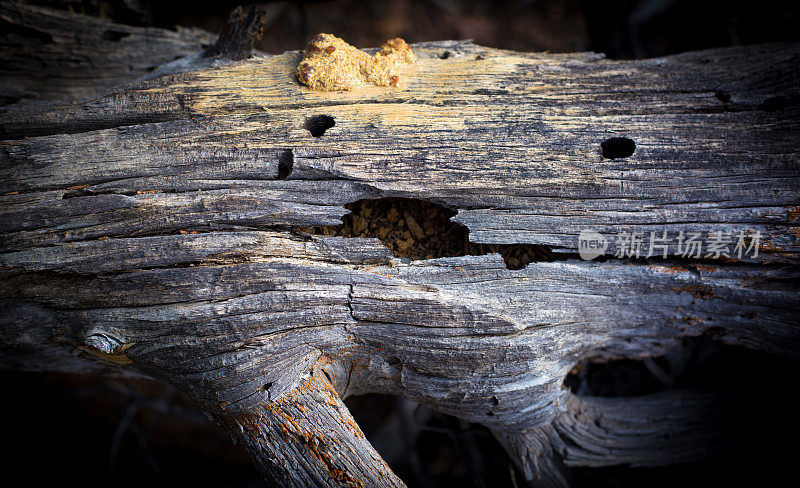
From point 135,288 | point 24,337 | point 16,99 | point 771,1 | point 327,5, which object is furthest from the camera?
point 327,5

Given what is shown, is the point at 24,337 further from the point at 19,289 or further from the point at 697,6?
the point at 697,6

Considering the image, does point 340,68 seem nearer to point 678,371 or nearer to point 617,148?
point 617,148

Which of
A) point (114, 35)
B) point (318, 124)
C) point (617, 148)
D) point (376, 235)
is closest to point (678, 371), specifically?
point (617, 148)

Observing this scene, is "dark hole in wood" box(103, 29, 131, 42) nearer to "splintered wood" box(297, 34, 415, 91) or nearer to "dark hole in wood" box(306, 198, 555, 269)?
"splintered wood" box(297, 34, 415, 91)

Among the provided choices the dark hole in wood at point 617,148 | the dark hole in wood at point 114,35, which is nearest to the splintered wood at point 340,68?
the dark hole in wood at point 617,148

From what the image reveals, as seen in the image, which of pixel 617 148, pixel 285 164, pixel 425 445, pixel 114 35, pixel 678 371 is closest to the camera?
pixel 285 164

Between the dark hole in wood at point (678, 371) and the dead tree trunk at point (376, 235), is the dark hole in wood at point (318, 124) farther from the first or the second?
the dark hole in wood at point (678, 371)

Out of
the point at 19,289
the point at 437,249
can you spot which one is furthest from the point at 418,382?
the point at 19,289
